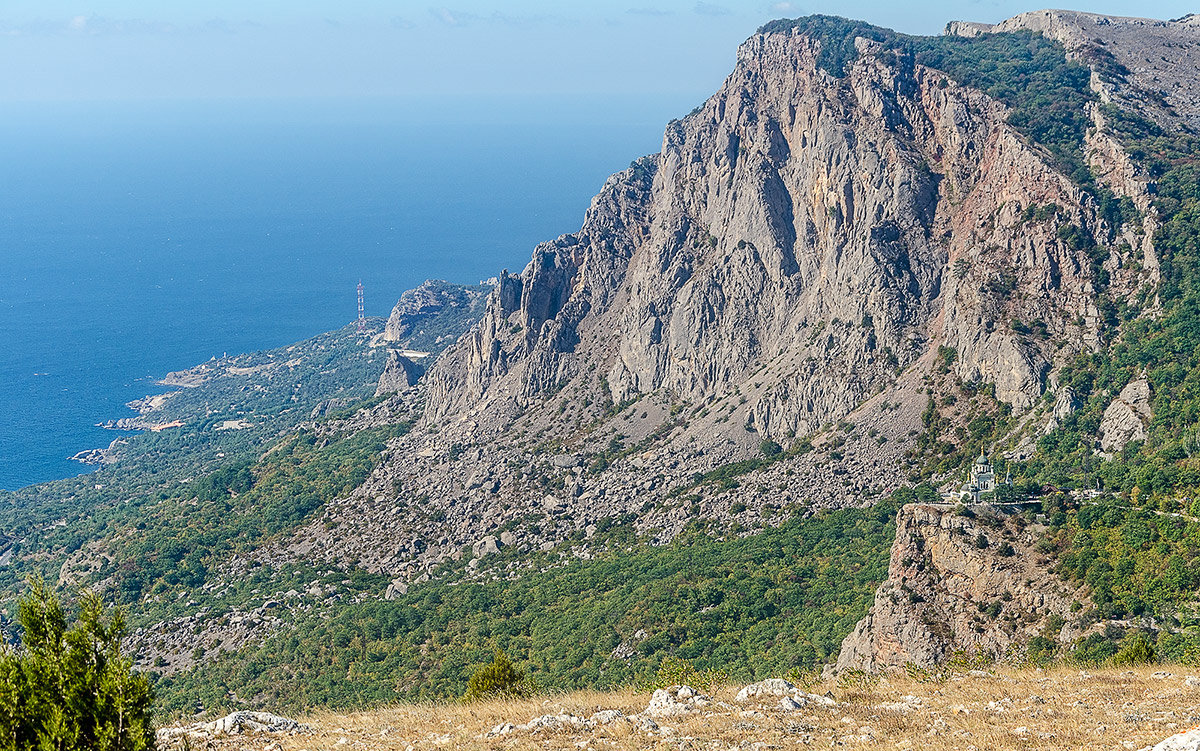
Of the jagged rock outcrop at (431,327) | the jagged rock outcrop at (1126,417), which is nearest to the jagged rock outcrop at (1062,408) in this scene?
the jagged rock outcrop at (1126,417)

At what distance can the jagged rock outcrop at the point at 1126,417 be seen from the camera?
71750 mm

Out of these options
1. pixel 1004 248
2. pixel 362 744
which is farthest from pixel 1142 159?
pixel 362 744

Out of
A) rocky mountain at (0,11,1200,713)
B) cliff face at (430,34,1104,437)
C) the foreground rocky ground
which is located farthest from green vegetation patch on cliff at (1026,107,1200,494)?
the foreground rocky ground

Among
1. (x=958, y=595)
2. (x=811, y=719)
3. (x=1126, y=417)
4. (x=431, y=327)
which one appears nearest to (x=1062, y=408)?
(x=1126, y=417)

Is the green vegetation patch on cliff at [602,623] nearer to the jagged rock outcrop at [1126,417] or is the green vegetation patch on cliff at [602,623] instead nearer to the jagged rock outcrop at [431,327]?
the jagged rock outcrop at [1126,417]

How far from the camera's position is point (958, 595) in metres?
54.1

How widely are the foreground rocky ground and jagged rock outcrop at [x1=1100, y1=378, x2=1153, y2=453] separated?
43.1 m

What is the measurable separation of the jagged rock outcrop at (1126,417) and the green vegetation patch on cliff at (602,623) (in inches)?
635

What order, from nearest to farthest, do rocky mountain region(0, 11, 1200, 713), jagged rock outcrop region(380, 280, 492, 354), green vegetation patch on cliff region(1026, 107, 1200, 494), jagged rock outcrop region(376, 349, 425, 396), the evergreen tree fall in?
the evergreen tree
rocky mountain region(0, 11, 1200, 713)
green vegetation patch on cliff region(1026, 107, 1200, 494)
jagged rock outcrop region(376, 349, 425, 396)
jagged rock outcrop region(380, 280, 492, 354)

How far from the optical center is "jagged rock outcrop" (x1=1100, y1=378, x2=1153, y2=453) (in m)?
71.8

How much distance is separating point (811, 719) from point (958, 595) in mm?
28885

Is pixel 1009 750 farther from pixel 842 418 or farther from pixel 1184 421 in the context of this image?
pixel 842 418

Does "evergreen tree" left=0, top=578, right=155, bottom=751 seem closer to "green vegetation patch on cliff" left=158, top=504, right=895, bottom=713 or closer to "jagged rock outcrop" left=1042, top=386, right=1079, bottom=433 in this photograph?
"green vegetation patch on cliff" left=158, top=504, right=895, bottom=713

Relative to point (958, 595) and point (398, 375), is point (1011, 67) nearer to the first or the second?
point (958, 595)
